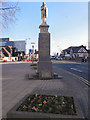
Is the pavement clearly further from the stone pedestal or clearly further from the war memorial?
the stone pedestal

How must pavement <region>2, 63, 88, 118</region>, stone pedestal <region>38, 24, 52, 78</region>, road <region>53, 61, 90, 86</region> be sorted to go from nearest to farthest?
pavement <region>2, 63, 88, 118</region>
stone pedestal <region>38, 24, 52, 78</region>
road <region>53, 61, 90, 86</region>

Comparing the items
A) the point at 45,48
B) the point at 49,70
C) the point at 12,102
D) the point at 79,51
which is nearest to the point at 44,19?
the point at 45,48

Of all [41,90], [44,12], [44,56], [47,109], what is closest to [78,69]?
[44,56]

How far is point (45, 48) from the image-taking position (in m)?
8.48

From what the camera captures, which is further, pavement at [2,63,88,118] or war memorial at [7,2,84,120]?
pavement at [2,63,88,118]

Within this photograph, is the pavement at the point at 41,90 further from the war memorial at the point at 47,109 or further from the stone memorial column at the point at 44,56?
the stone memorial column at the point at 44,56

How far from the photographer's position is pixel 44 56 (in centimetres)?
848

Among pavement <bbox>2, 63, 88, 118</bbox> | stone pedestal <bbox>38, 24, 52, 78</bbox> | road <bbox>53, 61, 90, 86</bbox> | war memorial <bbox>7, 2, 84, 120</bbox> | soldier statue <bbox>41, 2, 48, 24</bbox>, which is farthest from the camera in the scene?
road <bbox>53, 61, 90, 86</bbox>

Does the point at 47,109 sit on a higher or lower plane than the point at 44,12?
lower

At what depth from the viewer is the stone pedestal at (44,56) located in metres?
8.34

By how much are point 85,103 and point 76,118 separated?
1819 mm

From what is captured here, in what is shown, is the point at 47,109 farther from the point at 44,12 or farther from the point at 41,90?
the point at 44,12

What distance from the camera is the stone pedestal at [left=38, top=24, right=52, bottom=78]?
834cm

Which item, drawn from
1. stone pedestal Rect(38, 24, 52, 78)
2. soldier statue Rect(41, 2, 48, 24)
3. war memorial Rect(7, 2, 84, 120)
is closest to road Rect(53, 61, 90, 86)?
stone pedestal Rect(38, 24, 52, 78)
